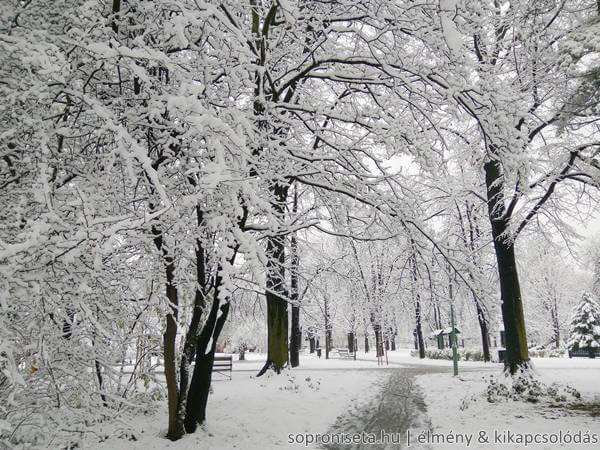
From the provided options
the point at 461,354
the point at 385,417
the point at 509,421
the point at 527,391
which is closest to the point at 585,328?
the point at 461,354

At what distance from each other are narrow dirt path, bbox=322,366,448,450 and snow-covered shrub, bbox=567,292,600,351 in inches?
959

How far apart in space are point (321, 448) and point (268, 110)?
4.90 meters

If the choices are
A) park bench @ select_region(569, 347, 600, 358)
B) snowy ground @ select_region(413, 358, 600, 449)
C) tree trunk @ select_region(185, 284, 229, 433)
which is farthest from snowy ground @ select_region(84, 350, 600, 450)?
park bench @ select_region(569, 347, 600, 358)

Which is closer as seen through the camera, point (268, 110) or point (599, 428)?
point (268, 110)

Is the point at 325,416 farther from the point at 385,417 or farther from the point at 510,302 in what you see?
the point at 510,302

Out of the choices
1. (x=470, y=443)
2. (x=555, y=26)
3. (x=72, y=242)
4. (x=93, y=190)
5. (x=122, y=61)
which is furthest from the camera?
(x=555, y=26)

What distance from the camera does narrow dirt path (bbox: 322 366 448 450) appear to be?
661cm

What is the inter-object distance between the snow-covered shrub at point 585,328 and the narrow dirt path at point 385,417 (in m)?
24.3

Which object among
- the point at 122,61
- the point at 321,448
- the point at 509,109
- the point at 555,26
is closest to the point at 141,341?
the point at 321,448

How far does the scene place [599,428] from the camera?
21.5 feet

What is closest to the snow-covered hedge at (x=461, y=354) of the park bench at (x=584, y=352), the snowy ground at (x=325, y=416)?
the park bench at (x=584, y=352)

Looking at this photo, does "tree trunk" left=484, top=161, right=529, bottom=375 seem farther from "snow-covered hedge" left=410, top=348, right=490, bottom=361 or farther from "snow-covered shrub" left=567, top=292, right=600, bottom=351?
"snow-covered shrub" left=567, top=292, right=600, bottom=351

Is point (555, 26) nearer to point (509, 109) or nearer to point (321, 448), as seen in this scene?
point (509, 109)

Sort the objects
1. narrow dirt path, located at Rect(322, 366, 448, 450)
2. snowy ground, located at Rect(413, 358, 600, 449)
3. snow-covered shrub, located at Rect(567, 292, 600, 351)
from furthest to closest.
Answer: snow-covered shrub, located at Rect(567, 292, 600, 351)
narrow dirt path, located at Rect(322, 366, 448, 450)
snowy ground, located at Rect(413, 358, 600, 449)
